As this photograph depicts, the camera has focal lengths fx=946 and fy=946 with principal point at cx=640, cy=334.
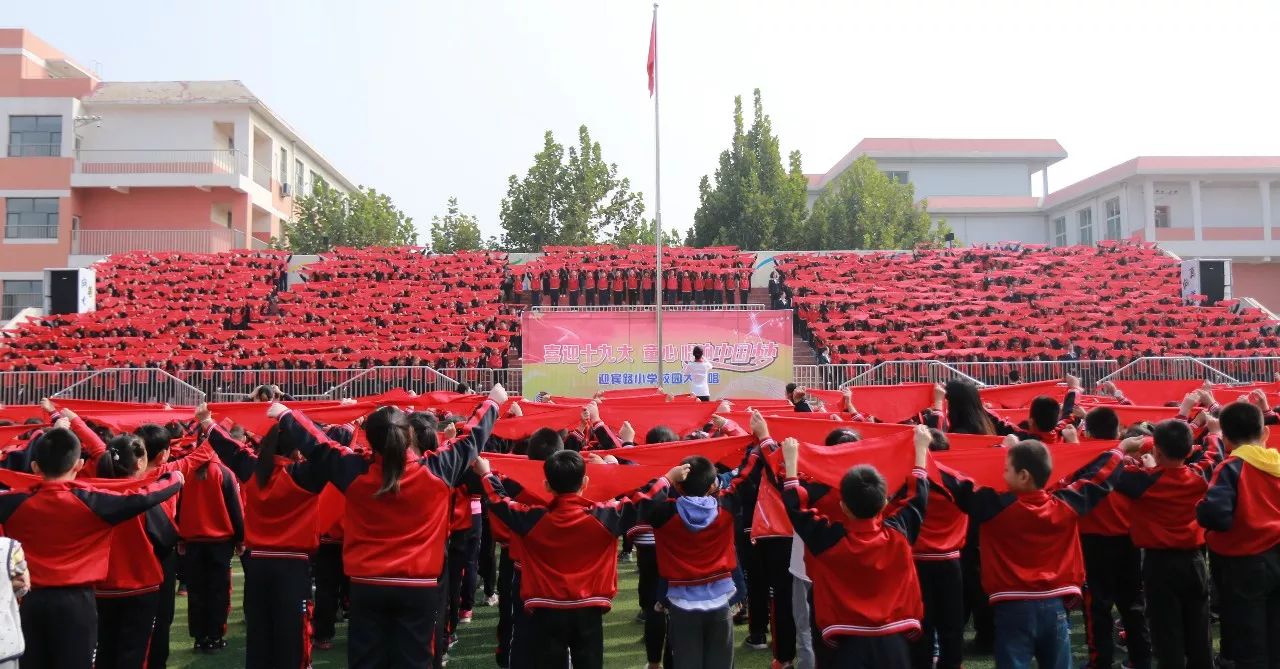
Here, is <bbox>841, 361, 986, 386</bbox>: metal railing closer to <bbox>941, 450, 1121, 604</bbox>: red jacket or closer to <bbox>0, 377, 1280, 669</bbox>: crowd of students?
<bbox>0, 377, 1280, 669</bbox>: crowd of students

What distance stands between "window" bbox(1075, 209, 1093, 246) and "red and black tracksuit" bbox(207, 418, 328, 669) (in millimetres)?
48274

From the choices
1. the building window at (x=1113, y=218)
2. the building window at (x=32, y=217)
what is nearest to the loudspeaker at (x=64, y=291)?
the building window at (x=32, y=217)

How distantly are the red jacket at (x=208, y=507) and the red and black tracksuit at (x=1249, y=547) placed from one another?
588 centimetres

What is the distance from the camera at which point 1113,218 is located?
4456 centimetres

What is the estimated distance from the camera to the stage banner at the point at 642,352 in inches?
725

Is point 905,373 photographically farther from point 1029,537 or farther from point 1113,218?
point 1113,218

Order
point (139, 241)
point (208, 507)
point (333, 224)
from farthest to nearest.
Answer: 1. point (333, 224)
2. point (139, 241)
3. point (208, 507)

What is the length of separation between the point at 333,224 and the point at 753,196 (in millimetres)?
17818

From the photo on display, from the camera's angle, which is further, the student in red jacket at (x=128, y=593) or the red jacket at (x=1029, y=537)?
the student in red jacket at (x=128, y=593)

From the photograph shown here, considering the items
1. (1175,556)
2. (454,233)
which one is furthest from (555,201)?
(1175,556)

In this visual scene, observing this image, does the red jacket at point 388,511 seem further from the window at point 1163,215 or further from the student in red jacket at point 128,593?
the window at point 1163,215

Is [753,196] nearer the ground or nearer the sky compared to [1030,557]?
nearer the sky

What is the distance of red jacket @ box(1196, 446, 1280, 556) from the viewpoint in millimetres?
4941

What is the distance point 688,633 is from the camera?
480cm
